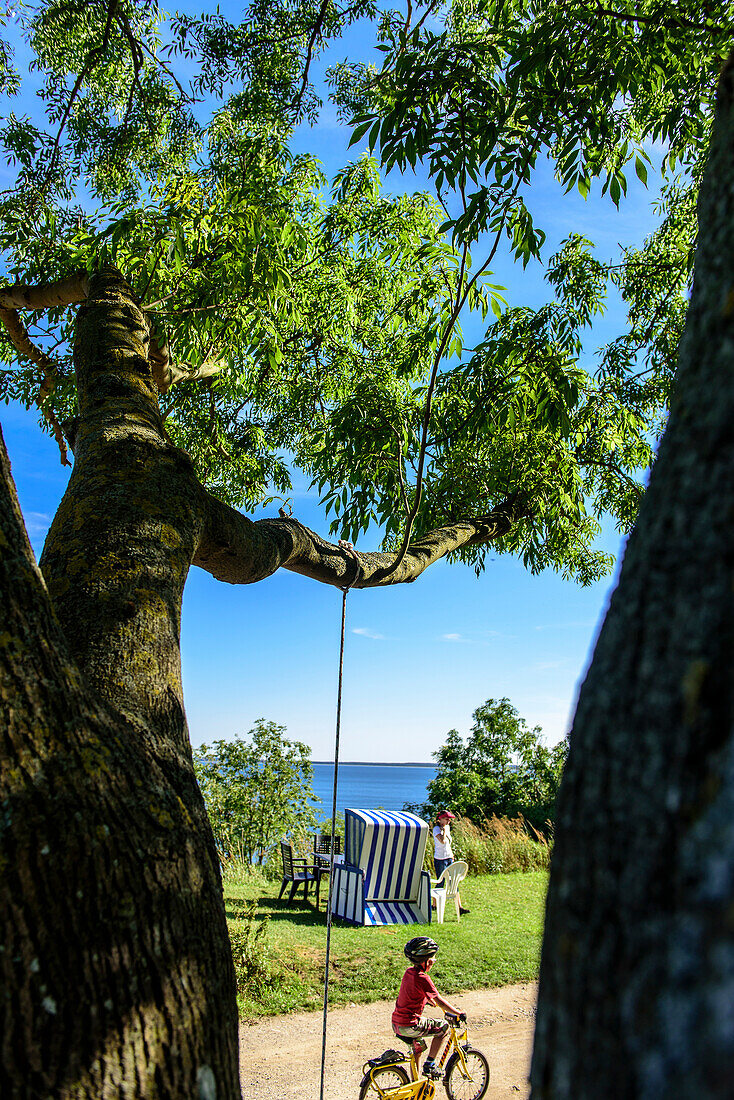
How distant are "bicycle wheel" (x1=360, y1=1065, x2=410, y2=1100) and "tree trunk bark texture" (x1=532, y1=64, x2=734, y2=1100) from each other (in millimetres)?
5364

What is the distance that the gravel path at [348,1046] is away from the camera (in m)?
5.55

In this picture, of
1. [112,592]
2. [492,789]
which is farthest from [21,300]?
[492,789]

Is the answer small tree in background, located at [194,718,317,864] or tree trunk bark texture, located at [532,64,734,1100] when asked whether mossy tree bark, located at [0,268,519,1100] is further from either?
small tree in background, located at [194,718,317,864]

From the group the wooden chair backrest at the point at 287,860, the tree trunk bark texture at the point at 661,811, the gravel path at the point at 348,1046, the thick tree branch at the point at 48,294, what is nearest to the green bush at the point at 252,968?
the gravel path at the point at 348,1046

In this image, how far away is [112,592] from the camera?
1.85 m

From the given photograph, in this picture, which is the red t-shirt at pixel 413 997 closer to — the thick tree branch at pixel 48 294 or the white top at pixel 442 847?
the thick tree branch at pixel 48 294

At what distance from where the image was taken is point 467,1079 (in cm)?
536

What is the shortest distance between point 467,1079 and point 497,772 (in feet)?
50.4

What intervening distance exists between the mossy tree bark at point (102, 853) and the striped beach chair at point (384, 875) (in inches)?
403

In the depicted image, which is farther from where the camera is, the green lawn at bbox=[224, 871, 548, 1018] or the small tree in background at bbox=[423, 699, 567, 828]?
the small tree in background at bbox=[423, 699, 567, 828]

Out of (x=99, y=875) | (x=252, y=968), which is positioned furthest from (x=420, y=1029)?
(x=99, y=875)

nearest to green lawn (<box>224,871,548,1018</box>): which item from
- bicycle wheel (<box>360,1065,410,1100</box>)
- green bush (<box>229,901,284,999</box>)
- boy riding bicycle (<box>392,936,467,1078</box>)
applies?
green bush (<box>229,901,284,999</box>)

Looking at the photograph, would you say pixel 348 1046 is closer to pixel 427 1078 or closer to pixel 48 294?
pixel 427 1078

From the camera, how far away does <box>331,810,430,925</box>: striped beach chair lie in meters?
10.8
